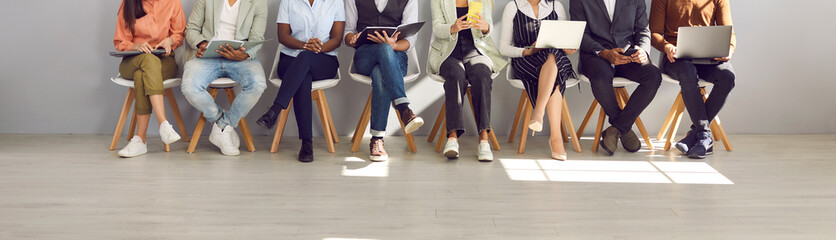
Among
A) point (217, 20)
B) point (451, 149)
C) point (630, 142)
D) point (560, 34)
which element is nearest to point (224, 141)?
point (217, 20)

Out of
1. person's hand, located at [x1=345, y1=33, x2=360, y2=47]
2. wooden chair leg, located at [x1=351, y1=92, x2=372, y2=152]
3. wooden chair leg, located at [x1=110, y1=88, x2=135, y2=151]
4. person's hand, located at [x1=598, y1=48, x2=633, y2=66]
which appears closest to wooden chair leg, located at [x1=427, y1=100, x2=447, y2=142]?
wooden chair leg, located at [x1=351, y1=92, x2=372, y2=152]

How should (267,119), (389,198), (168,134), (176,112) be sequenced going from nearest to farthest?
(389,198) < (267,119) < (168,134) < (176,112)

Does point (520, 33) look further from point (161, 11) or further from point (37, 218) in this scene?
point (37, 218)

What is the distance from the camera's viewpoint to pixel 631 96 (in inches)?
161

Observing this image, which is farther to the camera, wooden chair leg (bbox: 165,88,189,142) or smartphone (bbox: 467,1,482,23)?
wooden chair leg (bbox: 165,88,189,142)

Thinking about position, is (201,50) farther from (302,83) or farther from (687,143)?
(687,143)

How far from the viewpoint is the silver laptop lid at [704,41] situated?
402cm

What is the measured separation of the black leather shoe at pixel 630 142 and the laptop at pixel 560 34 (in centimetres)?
63

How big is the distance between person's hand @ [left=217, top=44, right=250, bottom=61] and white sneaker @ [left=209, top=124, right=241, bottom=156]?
39 centimetres

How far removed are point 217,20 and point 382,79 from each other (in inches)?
42.4

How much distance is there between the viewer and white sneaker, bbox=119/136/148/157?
3.91 metres

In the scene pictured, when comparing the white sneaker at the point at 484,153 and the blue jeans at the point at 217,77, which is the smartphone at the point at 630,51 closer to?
the white sneaker at the point at 484,153

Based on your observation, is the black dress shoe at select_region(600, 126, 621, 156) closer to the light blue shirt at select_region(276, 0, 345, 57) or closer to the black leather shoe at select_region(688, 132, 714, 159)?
the black leather shoe at select_region(688, 132, 714, 159)

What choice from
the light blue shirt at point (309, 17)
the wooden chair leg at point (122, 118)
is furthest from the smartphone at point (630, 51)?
the wooden chair leg at point (122, 118)
